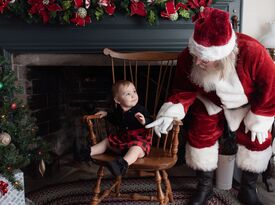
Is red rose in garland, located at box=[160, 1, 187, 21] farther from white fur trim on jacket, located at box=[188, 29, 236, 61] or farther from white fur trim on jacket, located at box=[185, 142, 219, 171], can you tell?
white fur trim on jacket, located at box=[185, 142, 219, 171]

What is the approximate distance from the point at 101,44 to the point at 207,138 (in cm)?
96

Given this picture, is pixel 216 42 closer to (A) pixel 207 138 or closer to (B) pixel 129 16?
(A) pixel 207 138

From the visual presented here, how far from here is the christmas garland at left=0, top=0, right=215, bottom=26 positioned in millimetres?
2262

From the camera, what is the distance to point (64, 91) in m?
3.09

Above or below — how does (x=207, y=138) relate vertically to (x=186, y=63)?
below

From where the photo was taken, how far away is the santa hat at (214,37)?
5.76ft

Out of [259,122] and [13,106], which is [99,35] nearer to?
[13,106]

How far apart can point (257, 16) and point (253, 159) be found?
1.05 meters

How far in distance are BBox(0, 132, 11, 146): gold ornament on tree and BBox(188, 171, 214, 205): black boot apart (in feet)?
3.75

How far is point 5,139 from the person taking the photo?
1.94m

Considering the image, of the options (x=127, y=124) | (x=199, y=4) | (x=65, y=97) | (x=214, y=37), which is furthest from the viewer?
(x=65, y=97)

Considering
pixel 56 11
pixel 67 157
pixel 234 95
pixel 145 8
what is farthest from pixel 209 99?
pixel 67 157

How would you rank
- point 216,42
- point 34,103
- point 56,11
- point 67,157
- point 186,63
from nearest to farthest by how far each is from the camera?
point 216,42 < point 186,63 < point 56,11 < point 34,103 < point 67,157

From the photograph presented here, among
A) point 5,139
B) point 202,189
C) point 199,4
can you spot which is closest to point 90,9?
point 199,4
